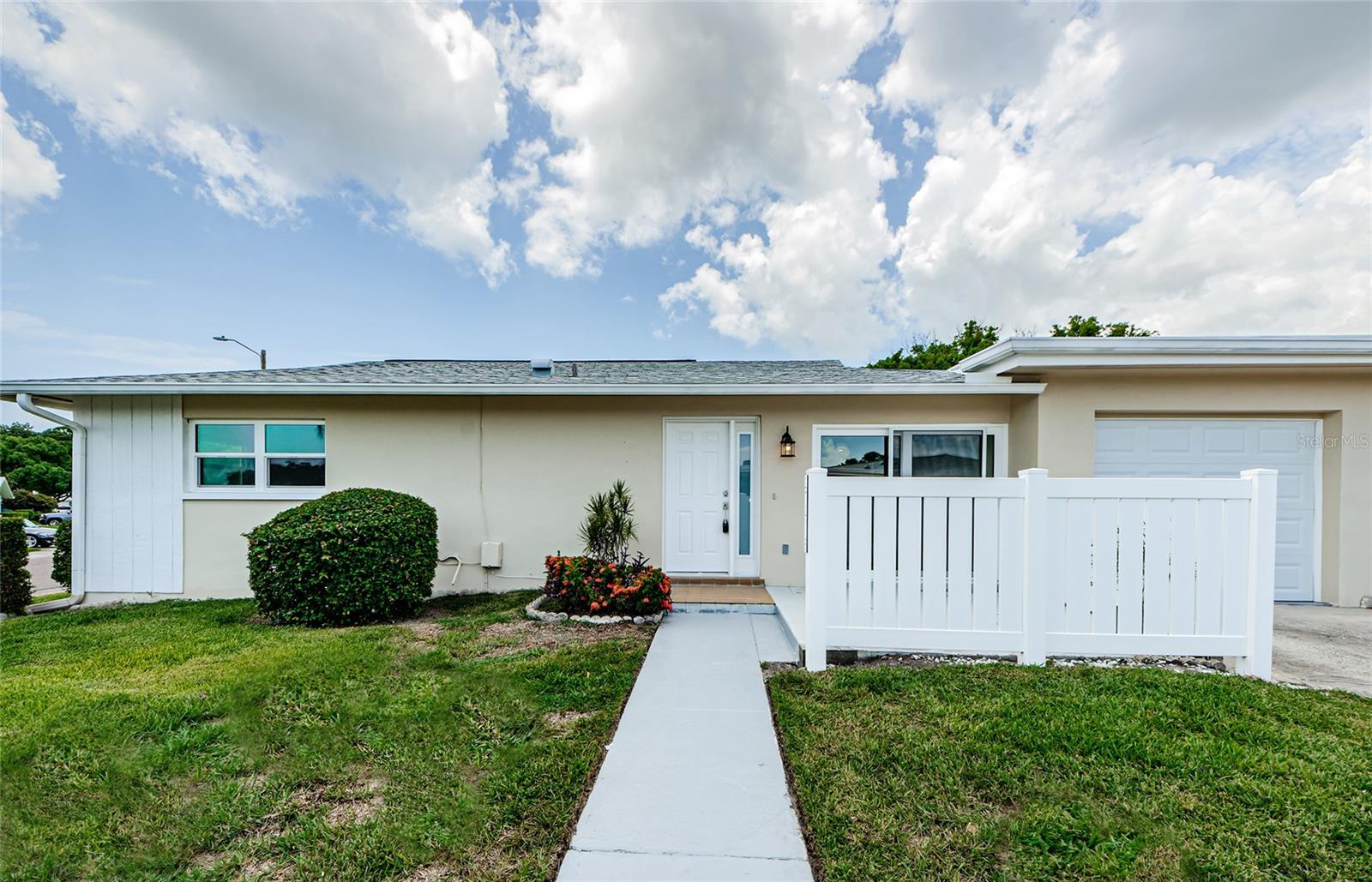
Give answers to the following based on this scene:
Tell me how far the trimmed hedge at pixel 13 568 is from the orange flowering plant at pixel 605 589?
6.31 m

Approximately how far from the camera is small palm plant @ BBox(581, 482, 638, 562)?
5957 mm

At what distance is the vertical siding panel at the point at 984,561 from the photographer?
3.65 m

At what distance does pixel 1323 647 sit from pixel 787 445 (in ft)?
16.4

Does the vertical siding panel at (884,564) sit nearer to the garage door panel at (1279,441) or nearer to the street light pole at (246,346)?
the garage door panel at (1279,441)

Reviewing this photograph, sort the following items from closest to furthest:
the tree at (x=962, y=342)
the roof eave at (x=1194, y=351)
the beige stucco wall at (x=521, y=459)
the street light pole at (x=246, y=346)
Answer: the roof eave at (x=1194, y=351) → the beige stucco wall at (x=521, y=459) → the street light pole at (x=246, y=346) → the tree at (x=962, y=342)

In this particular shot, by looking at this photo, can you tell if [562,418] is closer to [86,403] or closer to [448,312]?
[86,403]

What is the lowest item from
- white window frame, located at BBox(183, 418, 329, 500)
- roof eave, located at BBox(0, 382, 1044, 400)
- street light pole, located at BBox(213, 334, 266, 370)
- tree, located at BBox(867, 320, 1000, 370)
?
white window frame, located at BBox(183, 418, 329, 500)

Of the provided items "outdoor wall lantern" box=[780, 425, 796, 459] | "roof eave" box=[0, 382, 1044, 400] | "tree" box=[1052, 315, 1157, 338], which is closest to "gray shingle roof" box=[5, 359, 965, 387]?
"roof eave" box=[0, 382, 1044, 400]

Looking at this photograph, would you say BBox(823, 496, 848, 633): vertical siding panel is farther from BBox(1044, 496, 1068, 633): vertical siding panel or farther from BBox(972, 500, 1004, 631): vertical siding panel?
BBox(1044, 496, 1068, 633): vertical siding panel

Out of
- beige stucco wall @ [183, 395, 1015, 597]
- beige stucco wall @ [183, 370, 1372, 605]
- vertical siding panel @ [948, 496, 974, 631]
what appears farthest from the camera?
beige stucco wall @ [183, 395, 1015, 597]

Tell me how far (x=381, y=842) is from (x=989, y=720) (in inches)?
121

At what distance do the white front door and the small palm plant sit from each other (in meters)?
0.55

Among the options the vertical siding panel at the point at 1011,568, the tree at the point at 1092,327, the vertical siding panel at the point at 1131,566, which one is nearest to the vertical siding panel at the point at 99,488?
the vertical siding panel at the point at 1011,568

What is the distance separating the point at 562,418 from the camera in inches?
257
